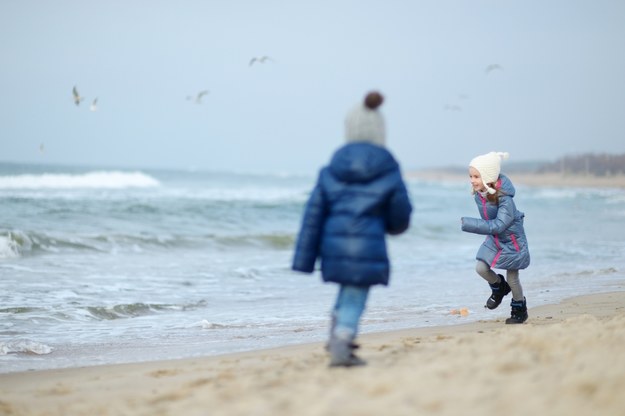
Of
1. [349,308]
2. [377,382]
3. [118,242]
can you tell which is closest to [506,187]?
[349,308]

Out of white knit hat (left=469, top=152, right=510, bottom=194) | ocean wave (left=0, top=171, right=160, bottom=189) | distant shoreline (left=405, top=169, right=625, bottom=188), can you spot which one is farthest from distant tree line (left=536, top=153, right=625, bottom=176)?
white knit hat (left=469, top=152, right=510, bottom=194)

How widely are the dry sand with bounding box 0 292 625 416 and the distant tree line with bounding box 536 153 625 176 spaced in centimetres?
5410

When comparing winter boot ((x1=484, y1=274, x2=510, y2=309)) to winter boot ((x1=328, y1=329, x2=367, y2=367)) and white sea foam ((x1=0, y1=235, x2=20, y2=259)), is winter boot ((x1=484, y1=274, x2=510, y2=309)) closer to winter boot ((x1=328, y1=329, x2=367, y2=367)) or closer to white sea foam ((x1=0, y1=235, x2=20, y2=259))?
winter boot ((x1=328, y1=329, x2=367, y2=367))

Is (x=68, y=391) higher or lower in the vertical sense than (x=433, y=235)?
higher

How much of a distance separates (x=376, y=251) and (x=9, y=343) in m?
3.47

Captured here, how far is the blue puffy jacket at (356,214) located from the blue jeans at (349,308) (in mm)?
120

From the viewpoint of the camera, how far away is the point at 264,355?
5746 mm

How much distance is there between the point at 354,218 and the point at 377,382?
3.12 ft

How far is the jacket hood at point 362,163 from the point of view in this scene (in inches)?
174

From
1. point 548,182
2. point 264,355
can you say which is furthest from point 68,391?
point 548,182

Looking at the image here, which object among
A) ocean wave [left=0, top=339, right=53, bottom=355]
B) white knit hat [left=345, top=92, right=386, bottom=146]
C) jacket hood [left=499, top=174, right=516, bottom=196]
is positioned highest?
white knit hat [left=345, top=92, right=386, bottom=146]

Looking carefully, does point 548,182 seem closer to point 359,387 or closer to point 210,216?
point 210,216

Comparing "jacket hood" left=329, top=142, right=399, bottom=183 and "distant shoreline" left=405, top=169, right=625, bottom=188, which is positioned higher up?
"jacket hood" left=329, top=142, right=399, bottom=183

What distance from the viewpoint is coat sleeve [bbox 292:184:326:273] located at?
178 inches
